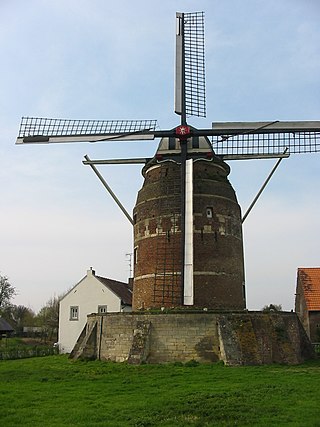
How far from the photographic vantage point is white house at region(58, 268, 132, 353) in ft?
104

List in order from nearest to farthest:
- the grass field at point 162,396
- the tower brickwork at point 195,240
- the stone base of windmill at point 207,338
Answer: the grass field at point 162,396 < the stone base of windmill at point 207,338 < the tower brickwork at point 195,240

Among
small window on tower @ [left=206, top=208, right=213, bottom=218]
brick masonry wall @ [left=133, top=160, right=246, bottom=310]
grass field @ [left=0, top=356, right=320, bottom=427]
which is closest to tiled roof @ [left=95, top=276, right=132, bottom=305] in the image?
brick masonry wall @ [left=133, top=160, right=246, bottom=310]

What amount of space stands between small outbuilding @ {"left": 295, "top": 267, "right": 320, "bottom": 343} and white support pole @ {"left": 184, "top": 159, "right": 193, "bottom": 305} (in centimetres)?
1450

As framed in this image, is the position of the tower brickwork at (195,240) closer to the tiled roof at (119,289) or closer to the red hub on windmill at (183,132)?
the red hub on windmill at (183,132)

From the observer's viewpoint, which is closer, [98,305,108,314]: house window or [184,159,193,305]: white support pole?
[184,159,193,305]: white support pole

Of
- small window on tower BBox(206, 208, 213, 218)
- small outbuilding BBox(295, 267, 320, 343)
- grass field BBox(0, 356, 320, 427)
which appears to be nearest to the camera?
grass field BBox(0, 356, 320, 427)

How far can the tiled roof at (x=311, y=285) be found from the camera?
30566mm

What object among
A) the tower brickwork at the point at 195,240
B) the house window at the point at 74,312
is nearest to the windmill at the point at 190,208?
the tower brickwork at the point at 195,240

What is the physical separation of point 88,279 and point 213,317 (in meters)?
16.1

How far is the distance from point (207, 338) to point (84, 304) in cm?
1606

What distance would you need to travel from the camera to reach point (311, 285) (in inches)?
1262

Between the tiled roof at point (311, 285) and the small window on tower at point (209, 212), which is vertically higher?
the small window on tower at point (209, 212)

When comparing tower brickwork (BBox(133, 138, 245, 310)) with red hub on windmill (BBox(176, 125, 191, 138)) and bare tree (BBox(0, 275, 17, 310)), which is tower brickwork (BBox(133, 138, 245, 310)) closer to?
red hub on windmill (BBox(176, 125, 191, 138))

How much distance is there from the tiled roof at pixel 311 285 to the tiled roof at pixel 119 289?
11477mm
